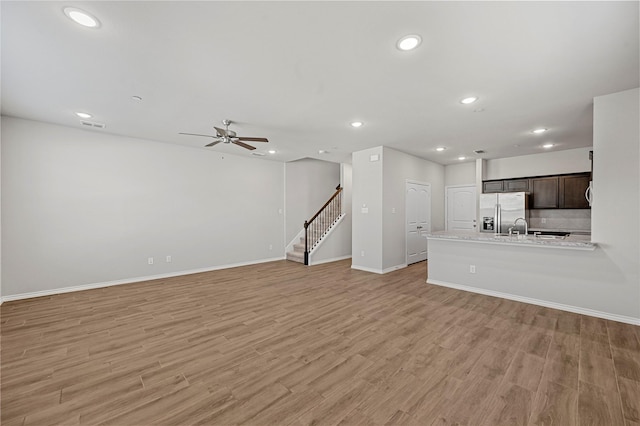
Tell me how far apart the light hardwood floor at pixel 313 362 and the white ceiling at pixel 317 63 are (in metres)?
2.90

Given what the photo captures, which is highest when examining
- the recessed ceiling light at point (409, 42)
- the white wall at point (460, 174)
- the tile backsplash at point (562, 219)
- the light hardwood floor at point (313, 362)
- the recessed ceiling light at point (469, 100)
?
the recessed ceiling light at point (469, 100)

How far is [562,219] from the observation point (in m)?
6.36

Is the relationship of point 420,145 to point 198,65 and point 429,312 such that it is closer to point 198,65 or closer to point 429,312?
point 429,312

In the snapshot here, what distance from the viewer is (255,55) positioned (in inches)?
97.8

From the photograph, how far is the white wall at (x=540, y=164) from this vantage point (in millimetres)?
6179

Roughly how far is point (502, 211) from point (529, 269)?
10.1ft

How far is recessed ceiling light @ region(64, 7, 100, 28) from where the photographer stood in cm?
194

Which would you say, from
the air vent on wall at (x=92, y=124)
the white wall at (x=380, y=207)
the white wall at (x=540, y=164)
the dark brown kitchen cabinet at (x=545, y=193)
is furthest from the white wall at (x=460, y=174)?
the air vent on wall at (x=92, y=124)

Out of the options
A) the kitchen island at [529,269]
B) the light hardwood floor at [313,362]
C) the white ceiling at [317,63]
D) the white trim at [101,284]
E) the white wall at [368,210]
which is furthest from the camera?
the white wall at [368,210]

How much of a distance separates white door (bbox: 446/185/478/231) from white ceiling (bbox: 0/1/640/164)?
341cm

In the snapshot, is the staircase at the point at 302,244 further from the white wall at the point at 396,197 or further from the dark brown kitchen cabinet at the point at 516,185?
the dark brown kitchen cabinet at the point at 516,185

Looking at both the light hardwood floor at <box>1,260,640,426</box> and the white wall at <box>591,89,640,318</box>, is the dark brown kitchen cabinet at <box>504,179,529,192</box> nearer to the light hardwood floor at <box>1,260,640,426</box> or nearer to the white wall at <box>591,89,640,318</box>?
the white wall at <box>591,89,640,318</box>

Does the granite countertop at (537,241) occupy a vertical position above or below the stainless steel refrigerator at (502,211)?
below

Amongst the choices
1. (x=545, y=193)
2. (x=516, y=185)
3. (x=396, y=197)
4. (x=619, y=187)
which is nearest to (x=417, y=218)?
(x=396, y=197)
